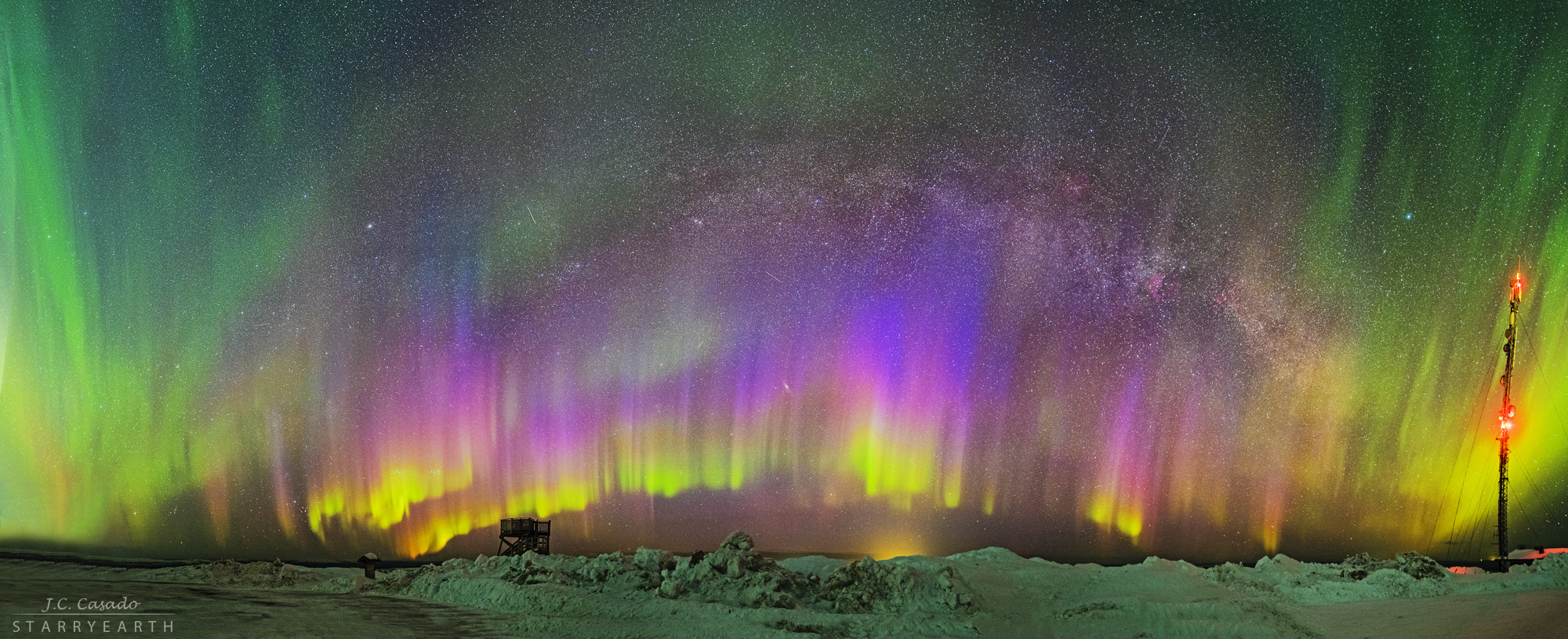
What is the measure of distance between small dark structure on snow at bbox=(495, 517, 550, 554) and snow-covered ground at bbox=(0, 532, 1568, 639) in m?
5.16

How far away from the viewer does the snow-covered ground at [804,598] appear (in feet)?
87.0

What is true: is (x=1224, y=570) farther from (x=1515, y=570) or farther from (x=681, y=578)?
(x=681, y=578)

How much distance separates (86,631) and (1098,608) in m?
29.4

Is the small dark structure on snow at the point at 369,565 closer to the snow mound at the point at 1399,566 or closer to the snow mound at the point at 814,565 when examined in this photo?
the snow mound at the point at 814,565

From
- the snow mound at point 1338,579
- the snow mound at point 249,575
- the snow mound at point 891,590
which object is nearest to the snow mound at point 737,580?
the snow mound at point 891,590

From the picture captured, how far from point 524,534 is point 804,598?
14.6 metres

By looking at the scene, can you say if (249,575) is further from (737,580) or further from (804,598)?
(804,598)

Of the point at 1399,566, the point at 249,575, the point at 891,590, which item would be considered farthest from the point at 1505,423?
the point at 249,575

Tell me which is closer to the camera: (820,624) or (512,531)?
(820,624)

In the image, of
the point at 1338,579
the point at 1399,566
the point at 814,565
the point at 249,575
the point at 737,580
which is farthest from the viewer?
the point at 814,565

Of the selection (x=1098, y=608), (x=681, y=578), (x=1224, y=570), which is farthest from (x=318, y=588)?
(x=1224, y=570)

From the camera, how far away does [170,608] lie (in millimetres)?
24234

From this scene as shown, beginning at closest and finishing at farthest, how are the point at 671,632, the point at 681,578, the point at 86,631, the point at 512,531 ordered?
the point at 86,631 < the point at 671,632 < the point at 681,578 < the point at 512,531

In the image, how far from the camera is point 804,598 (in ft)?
103
